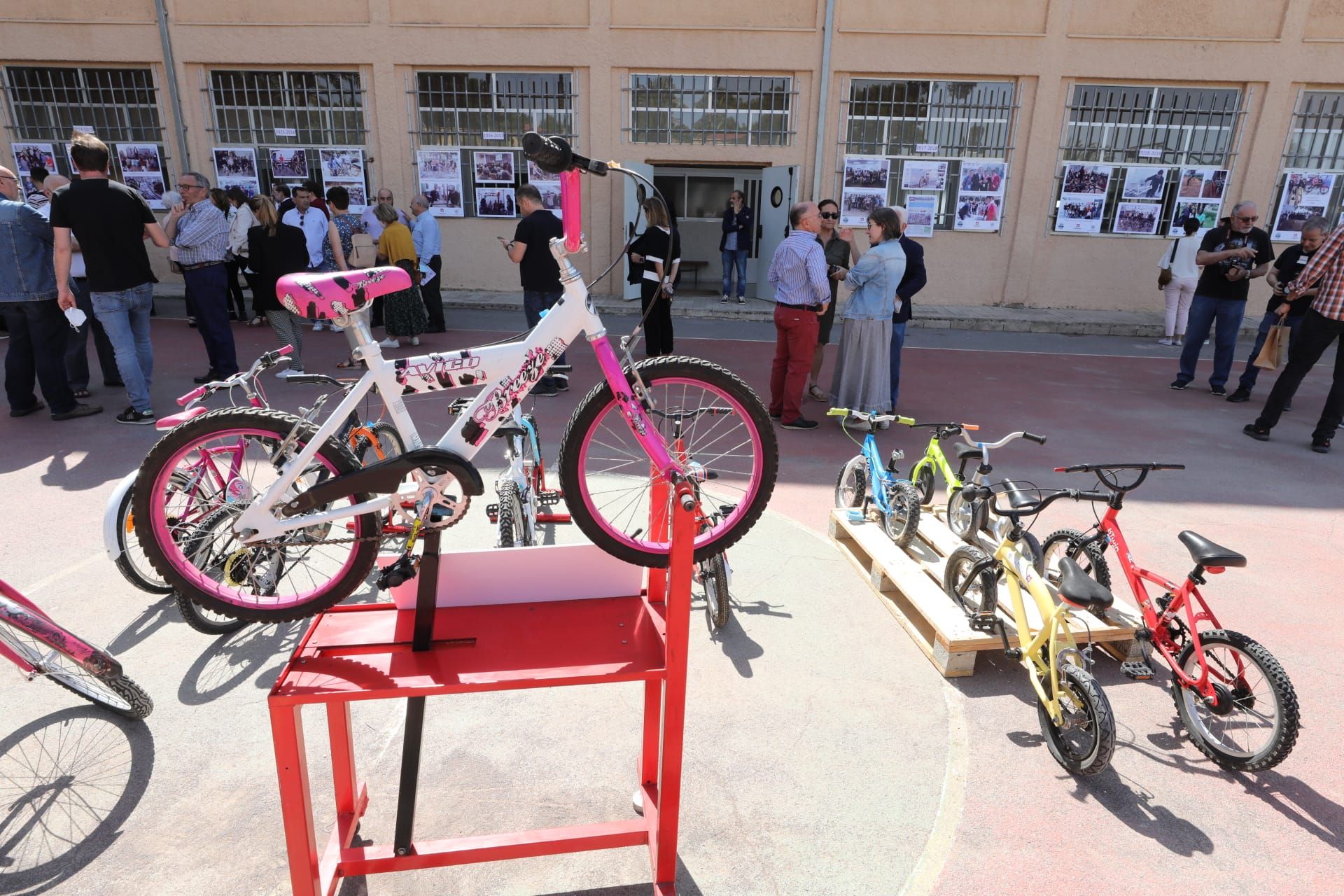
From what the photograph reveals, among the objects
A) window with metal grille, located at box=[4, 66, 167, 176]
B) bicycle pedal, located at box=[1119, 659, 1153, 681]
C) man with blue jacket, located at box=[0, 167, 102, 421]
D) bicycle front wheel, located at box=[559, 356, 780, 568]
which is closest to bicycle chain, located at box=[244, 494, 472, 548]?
bicycle front wheel, located at box=[559, 356, 780, 568]

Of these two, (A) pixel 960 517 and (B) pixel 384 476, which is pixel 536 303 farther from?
(B) pixel 384 476

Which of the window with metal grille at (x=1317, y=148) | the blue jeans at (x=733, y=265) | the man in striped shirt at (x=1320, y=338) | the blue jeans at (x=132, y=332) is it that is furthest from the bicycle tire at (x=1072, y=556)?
the window with metal grille at (x=1317, y=148)

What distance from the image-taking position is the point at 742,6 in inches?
458

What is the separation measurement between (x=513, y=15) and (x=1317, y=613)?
12218 millimetres

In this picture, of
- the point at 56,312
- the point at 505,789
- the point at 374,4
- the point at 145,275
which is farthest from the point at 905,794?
the point at 374,4

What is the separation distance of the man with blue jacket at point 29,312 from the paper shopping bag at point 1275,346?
35.2 ft

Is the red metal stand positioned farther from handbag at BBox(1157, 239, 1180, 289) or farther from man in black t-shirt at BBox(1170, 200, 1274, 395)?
handbag at BBox(1157, 239, 1180, 289)

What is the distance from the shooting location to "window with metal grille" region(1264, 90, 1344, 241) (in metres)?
11.9

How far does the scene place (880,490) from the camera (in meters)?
4.50

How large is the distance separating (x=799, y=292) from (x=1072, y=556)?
3.03 m

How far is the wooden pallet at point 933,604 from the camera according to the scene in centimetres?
336

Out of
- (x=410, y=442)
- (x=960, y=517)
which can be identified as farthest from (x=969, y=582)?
(x=410, y=442)

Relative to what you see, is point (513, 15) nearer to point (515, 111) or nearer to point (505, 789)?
point (515, 111)

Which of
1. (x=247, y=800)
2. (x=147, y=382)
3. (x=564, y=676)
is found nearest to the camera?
(x=564, y=676)
